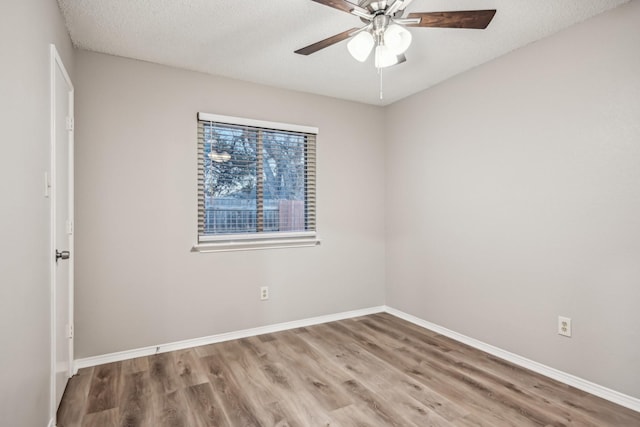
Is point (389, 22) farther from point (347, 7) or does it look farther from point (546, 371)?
point (546, 371)

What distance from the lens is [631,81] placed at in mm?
2105

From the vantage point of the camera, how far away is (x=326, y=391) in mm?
2305

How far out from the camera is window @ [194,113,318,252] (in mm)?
3184

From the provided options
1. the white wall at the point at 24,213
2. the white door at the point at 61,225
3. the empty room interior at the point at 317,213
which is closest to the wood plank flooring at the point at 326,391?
the empty room interior at the point at 317,213

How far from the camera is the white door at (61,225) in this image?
1.89m

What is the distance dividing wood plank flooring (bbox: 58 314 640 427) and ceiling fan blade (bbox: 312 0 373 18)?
222 cm

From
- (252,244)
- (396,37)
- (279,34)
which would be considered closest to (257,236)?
(252,244)

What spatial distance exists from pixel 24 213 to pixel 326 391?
77.0 inches

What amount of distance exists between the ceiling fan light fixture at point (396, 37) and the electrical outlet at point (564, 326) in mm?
2162

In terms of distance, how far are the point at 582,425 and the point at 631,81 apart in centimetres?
206

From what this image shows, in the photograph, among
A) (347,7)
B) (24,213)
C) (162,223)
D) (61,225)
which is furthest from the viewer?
(162,223)

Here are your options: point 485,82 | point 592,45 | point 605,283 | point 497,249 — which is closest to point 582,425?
point 605,283

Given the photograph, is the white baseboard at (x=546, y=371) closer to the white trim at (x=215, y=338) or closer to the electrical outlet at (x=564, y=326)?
the electrical outlet at (x=564, y=326)

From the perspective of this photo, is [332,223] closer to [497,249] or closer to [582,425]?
[497,249]
